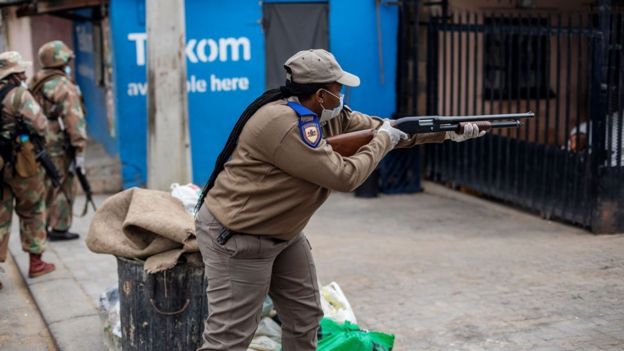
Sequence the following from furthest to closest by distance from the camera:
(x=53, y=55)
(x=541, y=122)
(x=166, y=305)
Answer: (x=541, y=122)
(x=53, y=55)
(x=166, y=305)

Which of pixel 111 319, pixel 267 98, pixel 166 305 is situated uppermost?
pixel 267 98

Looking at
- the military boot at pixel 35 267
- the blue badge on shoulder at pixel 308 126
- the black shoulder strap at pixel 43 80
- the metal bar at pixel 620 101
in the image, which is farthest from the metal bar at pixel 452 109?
the blue badge on shoulder at pixel 308 126

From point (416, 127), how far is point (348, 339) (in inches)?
48.4

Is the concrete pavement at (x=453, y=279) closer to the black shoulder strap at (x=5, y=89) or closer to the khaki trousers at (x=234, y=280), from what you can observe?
the black shoulder strap at (x=5, y=89)

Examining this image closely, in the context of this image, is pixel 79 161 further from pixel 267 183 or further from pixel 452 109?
pixel 267 183

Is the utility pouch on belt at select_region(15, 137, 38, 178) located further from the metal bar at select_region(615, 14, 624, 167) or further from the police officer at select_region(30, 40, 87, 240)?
the metal bar at select_region(615, 14, 624, 167)

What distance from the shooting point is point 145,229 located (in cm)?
447

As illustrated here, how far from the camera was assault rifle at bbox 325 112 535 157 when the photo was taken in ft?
12.9

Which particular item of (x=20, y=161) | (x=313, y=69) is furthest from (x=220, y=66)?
(x=313, y=69)

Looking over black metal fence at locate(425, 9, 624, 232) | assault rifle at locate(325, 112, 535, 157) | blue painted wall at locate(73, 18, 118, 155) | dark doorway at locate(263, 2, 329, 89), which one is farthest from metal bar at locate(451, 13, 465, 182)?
assault rifle at locate(325, 112, 535, 157)

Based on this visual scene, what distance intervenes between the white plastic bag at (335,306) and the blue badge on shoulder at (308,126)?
65.8 inches

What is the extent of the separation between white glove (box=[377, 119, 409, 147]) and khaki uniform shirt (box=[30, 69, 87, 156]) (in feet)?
13.6

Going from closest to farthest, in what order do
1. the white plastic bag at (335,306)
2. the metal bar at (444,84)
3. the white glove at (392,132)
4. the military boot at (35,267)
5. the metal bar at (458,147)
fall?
1. the white glove at (392,132)
2. the white plastic bag at (335,306)
3. the military boot at (35,267)
4. the metal bar at (458,147)
5. the metal bar at (444,84)

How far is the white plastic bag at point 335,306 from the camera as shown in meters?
5.08
